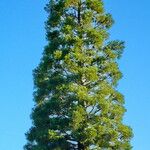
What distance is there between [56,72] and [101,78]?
3322mm

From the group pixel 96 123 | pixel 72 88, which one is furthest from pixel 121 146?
pixel 72 88

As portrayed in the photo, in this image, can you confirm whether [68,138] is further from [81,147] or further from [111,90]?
[111,90]

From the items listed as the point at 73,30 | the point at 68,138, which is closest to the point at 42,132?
the point at 68,138

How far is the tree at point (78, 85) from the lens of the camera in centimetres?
4234

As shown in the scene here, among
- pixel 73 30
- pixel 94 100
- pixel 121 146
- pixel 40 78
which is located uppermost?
pixel 73 30

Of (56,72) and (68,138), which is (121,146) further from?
(56,72)

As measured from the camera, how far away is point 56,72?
4522 centimetres

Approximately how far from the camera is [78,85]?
1724 inches

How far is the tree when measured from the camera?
4234 centimetres

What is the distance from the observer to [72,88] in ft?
141

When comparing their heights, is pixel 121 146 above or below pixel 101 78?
below

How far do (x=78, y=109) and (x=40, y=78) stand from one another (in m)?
4.98

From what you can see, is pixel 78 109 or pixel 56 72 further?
pixel 56 72

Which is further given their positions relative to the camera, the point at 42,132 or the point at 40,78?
the point at 40,78
